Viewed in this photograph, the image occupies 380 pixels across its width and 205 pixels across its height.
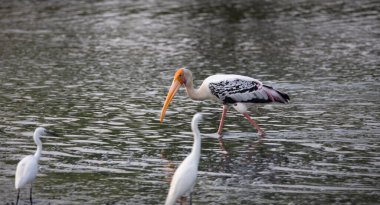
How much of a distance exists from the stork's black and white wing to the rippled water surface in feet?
1.95

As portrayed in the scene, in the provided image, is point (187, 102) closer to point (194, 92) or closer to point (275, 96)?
point (194, 92)

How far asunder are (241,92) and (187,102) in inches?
136

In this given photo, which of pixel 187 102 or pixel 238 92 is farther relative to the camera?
pixel 187 102

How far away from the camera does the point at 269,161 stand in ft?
49.1

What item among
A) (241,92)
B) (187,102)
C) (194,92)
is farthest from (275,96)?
(187,102)

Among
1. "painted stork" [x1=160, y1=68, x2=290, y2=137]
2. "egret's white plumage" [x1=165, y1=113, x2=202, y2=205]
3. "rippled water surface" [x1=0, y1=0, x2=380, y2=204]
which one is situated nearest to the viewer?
"egret's white plumage" [x1=165, y1=113, x2=202, y2=205]

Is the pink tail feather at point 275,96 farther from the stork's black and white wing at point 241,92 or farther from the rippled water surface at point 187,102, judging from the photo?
the rippled water surface at point 187,102

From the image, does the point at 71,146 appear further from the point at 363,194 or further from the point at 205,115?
the point at 363,194

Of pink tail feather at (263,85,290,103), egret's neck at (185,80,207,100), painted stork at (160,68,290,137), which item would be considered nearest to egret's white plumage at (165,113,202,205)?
painted stork at (160,68,290,137)

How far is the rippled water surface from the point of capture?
13469mm

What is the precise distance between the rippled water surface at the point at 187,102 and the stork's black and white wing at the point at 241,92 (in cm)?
59

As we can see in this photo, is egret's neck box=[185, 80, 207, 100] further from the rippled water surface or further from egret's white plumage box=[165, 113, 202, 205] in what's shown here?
egret's white plumage box=[165, 113, 202, 205]

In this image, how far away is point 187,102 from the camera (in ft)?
67.7

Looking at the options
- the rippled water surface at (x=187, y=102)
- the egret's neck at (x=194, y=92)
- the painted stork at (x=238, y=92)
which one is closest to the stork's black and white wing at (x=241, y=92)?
the painted stork at (x=238, y=92)
